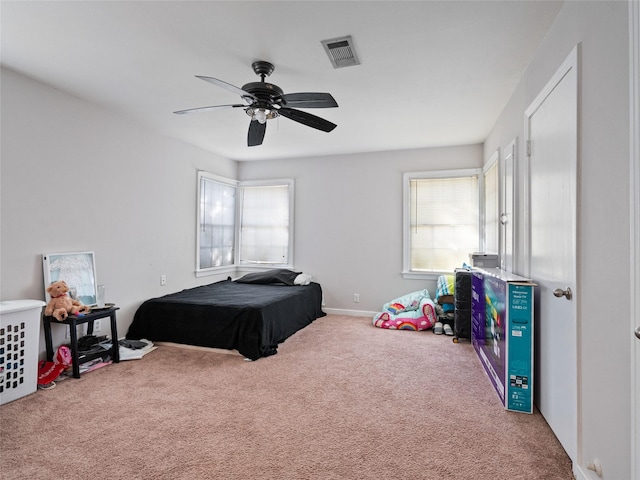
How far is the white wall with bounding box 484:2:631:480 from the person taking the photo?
1.28 m

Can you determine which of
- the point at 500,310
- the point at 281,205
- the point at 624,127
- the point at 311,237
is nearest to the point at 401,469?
the point at 500,310

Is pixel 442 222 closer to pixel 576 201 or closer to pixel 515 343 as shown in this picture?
pixel 515 343

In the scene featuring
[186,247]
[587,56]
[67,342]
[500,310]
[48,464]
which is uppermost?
[587,56]

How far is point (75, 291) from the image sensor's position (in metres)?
3.18

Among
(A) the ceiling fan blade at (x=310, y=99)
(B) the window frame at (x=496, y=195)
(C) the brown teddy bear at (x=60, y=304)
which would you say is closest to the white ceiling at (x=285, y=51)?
(A) the ceiling fan blade at (x=310, y=99)

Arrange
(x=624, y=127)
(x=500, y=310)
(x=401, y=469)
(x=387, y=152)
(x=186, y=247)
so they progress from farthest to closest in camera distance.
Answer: (x=387, y=152), (x=186, y=247), (x=500, y=310), (x=401, y=469), (x=624, y=127)

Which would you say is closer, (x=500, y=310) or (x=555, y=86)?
(x=555, y=86)

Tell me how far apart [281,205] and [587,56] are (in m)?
4.52

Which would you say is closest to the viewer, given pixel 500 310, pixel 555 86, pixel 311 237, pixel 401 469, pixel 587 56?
pixel 587 56

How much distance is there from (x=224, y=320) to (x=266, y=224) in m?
2.50

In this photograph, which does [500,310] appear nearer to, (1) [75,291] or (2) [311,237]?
(2) [311,237]

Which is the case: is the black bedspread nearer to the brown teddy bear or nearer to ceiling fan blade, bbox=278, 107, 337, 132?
the brown teddy bear

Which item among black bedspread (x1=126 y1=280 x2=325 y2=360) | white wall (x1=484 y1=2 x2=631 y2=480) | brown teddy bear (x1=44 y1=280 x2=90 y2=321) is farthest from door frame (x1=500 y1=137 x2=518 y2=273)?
brown teddy bear (x1=44 y1=280 x2=90 y2=321)

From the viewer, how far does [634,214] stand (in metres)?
1.18
